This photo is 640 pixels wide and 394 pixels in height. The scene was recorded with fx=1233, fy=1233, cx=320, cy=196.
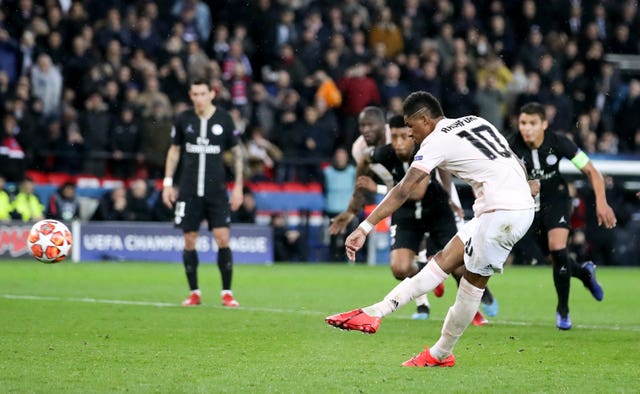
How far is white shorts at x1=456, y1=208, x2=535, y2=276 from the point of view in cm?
866

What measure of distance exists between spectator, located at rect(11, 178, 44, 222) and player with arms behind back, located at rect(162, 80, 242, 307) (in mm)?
8077

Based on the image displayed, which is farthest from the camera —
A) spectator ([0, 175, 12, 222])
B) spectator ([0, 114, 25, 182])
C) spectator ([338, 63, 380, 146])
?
spectator ([338, 63, 380, 146])

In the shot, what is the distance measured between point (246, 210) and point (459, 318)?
1435 centimetres

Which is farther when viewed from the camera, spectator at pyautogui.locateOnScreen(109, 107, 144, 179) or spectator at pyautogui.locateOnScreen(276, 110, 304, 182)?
spectator at pyautogui.locateOnScreen(276, 110, 304, 182)

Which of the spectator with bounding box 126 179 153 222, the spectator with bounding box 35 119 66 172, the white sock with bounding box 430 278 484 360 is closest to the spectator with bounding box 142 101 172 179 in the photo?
the spectator with bounding box 126 179 153 222

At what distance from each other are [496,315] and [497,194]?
182 inches

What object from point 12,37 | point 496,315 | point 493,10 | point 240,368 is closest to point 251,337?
point 240,368

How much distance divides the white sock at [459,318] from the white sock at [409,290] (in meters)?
0.24

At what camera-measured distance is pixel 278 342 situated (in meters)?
10.2

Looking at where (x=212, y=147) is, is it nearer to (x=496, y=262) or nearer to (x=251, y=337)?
(x=251, y=337)

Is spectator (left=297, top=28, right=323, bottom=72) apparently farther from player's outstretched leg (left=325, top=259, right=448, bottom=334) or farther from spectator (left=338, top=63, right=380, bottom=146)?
player's outstretched leg (left=325, top=259, right=448, bottom=334)

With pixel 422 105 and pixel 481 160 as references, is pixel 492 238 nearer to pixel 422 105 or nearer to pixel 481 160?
pixel 481 160

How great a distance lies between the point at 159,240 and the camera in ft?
72.6

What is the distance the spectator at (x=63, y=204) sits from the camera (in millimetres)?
21469
